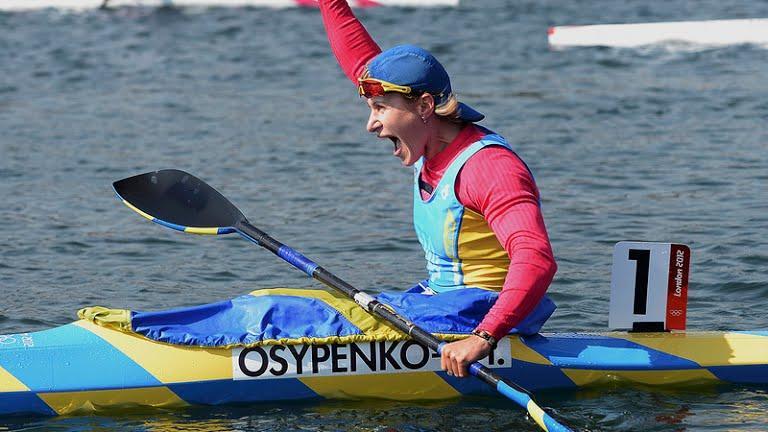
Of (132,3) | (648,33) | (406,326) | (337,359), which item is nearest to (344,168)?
(337,359)

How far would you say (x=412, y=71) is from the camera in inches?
188

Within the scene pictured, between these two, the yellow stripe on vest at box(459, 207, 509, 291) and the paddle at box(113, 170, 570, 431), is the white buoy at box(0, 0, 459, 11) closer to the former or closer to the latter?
the paddle at box(113, 170, 570, 431)

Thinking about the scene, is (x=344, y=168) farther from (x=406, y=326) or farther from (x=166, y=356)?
(x=406, y=326)

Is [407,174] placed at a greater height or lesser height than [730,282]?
greater

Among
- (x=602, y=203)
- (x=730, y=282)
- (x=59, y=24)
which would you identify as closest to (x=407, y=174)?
(x=602, y=203)

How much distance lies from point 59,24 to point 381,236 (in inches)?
459

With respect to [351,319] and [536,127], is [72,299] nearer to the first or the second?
[351,319]

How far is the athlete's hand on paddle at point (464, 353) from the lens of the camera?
14.8 ft

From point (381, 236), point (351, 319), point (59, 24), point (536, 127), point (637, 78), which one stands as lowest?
point (351, 319)

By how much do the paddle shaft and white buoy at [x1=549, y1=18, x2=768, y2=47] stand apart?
10881mm

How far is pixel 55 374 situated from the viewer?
4965mm

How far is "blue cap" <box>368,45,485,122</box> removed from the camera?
4.77 metres

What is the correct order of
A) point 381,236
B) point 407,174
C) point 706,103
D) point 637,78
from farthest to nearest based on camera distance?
point 637,78 → point 706,103 → point 407,174 → point 381,236

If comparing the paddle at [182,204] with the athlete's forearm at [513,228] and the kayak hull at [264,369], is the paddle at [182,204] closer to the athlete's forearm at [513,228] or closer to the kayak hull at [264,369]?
the kayak hull at [264,369]
